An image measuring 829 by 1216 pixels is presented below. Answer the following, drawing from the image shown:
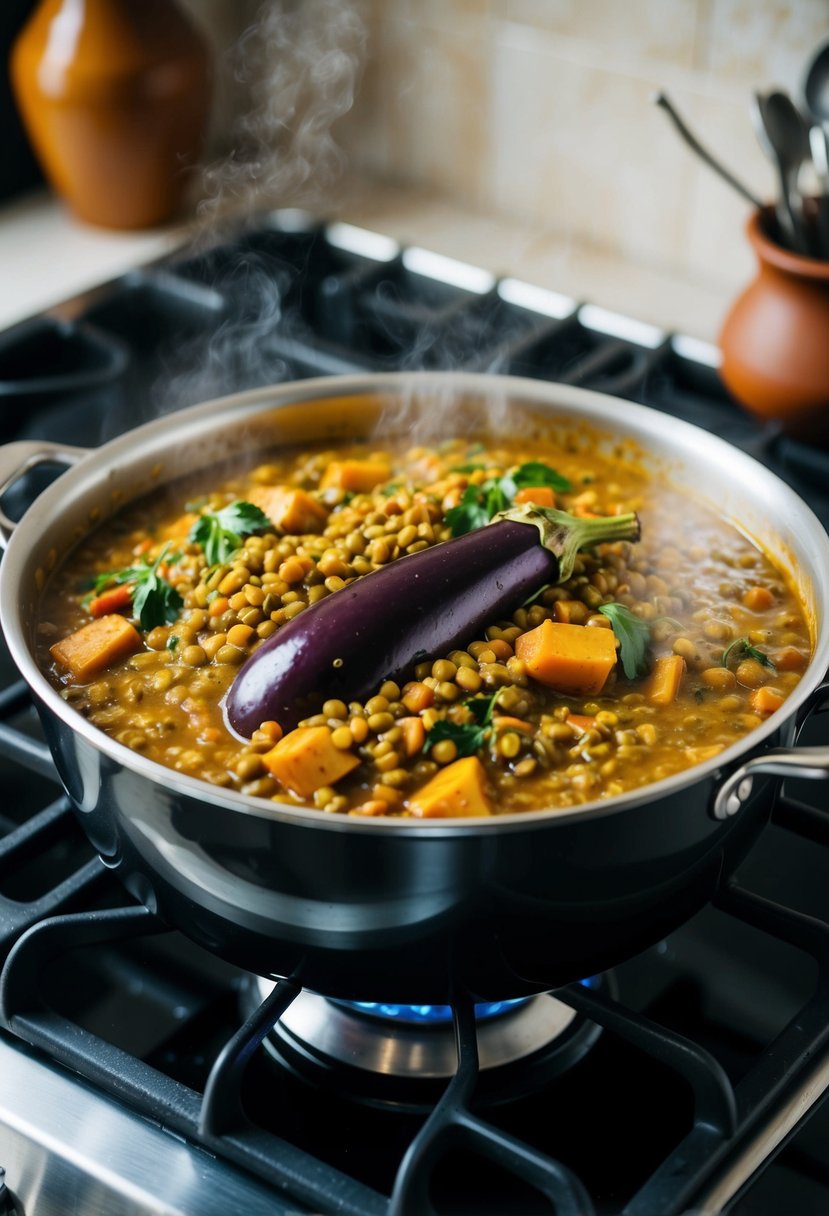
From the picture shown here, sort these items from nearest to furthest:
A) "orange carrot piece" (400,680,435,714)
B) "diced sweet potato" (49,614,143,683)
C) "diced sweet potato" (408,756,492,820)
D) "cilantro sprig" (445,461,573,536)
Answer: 1. "diced sweet potato" (408,756,492,820)
2. "orange carrot piece" (400,680,435,714)
3. "diced sweet potato" (49,614,143,683)
4. "cilantro sprig" (445,461,573,536)

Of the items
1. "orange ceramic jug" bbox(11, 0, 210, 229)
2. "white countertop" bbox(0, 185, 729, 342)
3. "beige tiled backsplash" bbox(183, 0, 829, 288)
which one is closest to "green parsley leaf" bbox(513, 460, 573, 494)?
"white countertop" bbox(0, 185, 729, 342)

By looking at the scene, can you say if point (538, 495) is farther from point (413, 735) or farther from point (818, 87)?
point (818, 87)

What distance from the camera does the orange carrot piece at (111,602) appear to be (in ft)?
4.41

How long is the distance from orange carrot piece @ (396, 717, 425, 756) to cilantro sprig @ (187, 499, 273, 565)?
320 millimetres

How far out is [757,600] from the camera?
1.36m

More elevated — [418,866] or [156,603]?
[418,866]

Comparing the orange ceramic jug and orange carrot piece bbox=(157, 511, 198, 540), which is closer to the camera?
orange carrot piece bbox=(157, 511, 198, 540)

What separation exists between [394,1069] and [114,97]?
160cm

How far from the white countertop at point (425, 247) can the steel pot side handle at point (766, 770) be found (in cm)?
119

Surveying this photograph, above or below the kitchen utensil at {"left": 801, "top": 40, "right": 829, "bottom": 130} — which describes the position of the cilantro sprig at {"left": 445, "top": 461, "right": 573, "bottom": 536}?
below

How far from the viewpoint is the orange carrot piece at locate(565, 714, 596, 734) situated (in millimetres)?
1154

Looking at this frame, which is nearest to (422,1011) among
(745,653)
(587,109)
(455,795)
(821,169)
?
(455,795)

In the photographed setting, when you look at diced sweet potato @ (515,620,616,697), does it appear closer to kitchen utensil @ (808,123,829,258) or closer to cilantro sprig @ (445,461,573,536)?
cilantro sprig @ (445,461,573,536)

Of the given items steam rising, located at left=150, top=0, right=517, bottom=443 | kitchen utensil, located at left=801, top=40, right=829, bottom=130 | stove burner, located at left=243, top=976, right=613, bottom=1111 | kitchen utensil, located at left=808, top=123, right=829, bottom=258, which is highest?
kitchen utensil, located at left=801, top=40, right=829, bottom=130
